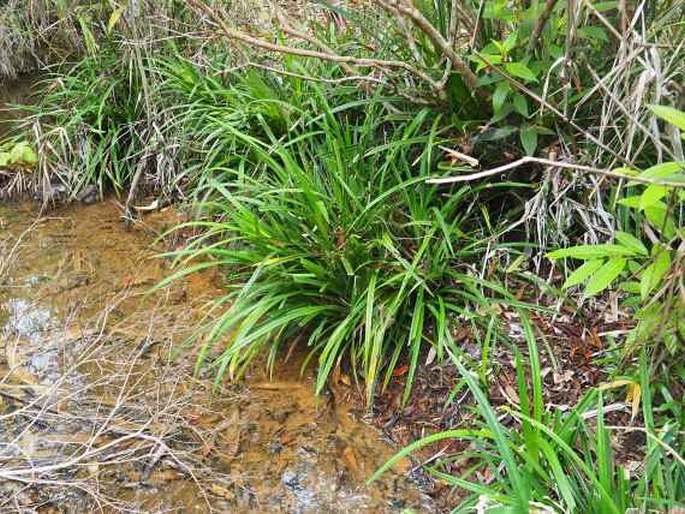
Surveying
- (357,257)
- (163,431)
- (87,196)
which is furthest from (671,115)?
(87,196)

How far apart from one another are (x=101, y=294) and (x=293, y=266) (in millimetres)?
1115

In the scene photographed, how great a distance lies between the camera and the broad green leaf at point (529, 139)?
8.15 ft

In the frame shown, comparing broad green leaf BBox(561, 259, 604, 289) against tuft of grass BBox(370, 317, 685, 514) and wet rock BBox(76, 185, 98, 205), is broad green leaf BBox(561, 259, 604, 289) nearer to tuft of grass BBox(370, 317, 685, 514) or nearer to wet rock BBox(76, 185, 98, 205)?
tuft of grass BBox(370, 317, 685, 514)

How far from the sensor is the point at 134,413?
2.48 m

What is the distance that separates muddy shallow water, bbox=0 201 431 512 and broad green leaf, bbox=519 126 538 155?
1.11 metres

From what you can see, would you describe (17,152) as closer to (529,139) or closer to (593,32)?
(529,139)

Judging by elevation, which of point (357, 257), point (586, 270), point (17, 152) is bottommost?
point (17, 152)

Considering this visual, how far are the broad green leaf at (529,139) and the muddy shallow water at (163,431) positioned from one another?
3.64 feet

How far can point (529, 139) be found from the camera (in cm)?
251

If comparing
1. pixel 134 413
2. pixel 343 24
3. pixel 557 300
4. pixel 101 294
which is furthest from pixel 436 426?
pixel 343 24

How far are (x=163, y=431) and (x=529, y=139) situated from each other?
1648 mm

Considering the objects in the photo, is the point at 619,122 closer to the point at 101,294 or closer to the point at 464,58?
the point at 464,58

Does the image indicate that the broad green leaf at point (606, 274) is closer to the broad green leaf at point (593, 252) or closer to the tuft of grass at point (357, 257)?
the broad green leaf at point (593, 252)

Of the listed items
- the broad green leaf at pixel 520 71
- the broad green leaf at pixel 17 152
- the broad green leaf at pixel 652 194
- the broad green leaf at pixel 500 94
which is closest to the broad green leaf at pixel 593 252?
the broad green leaf at pixel 652 194
